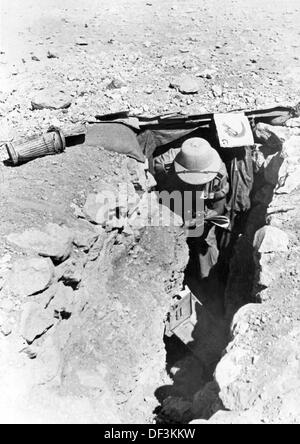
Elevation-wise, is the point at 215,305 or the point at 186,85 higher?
the point at 186,85

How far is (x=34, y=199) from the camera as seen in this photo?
4629 millimetres

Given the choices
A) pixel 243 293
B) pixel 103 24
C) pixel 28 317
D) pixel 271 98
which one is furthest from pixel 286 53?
pixel 28 317

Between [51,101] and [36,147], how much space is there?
123cm

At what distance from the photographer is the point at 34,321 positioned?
3.77 m

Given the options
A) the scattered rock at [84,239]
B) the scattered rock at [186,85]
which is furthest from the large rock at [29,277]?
the scattered rock at [186,85]

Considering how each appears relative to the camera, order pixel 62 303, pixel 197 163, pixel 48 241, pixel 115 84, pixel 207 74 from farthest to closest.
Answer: pixel 207 74, pixel 115 84, pixel 197 163, pixel 48 241, pixel 62 303

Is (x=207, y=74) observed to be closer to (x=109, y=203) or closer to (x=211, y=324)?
(x=109, y=203)

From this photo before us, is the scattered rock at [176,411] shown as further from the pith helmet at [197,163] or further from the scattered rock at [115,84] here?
the scattered rock at [115,84]

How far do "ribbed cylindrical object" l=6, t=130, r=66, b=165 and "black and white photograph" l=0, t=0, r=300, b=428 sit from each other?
15 mm

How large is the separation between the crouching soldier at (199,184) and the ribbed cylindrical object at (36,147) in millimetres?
1426

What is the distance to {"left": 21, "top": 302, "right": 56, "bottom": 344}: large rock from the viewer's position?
3.69 meters

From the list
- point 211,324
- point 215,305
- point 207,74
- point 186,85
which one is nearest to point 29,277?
point 211,324

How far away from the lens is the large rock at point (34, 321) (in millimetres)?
3689

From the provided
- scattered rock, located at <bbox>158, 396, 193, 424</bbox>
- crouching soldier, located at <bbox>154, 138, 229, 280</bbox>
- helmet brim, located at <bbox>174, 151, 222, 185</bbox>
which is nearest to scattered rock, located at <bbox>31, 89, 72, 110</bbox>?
crouching soldier, located at <bbox>154, 138, 229, 280</bbox>
